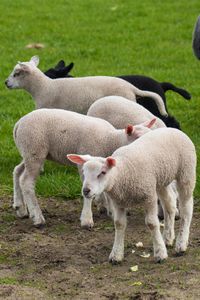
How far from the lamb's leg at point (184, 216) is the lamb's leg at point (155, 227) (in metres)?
0.18

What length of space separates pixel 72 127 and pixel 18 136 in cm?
52

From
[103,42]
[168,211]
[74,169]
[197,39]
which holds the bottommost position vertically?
Result: [103,42]

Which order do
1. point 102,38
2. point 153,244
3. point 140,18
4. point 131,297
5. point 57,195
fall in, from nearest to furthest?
point 131,297 → point 153,244 → point 57,195 → point 102,38 → point 140,18

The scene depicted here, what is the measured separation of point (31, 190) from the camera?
7.63m

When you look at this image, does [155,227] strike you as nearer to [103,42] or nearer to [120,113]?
[120,113]

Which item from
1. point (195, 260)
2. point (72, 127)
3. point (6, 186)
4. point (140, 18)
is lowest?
point (140, 18)

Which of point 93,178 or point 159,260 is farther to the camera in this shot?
point 159,260

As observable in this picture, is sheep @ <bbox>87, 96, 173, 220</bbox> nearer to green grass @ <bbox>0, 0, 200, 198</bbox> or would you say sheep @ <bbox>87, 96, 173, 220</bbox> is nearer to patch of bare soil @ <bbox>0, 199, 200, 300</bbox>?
patch of bare soil @ <bbox>0, 199, 200, 300</bbox>

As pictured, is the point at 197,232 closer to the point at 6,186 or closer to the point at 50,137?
the point at 50,137

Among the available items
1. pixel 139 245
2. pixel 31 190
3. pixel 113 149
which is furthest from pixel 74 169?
pixel 139 245

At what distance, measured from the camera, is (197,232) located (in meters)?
7.23

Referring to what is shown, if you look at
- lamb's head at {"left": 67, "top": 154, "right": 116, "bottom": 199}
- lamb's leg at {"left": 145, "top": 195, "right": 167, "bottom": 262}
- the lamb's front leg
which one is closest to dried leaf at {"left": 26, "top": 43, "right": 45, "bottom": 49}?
the lamb's front leg

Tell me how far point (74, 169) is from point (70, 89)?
902 mm

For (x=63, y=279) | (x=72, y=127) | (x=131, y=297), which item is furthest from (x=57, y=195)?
(x=131, y=297)
